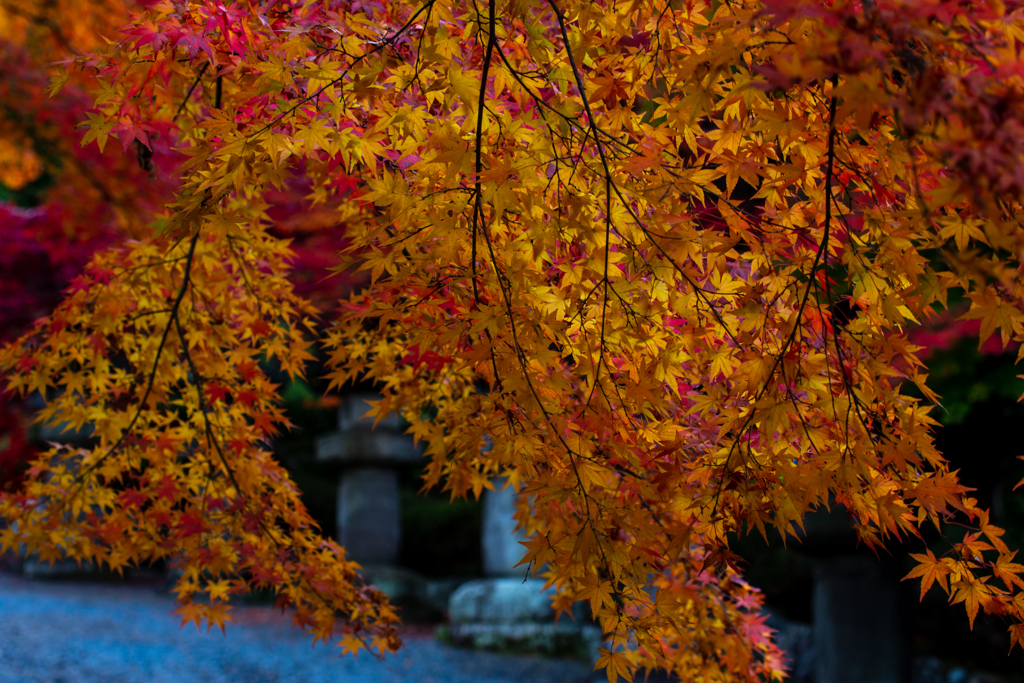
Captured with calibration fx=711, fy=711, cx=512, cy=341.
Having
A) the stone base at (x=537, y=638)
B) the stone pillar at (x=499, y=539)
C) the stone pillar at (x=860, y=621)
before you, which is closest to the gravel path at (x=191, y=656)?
the stone base at (x=537, y=638)

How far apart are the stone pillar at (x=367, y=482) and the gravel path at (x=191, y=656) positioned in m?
0.98

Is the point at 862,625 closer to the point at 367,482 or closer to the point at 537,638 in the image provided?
the point at 537,638

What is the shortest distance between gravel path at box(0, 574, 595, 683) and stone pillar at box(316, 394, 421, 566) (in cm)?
98

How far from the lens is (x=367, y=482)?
7.56 metres

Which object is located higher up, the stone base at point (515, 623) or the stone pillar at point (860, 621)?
the stone pillar at point (860, 621)

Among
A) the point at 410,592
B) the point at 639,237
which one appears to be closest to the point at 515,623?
the point at 410,592

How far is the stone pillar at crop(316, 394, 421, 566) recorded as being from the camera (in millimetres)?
7410

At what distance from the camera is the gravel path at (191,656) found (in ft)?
17.4

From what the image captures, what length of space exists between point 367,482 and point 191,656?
2296mm

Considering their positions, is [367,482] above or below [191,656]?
above

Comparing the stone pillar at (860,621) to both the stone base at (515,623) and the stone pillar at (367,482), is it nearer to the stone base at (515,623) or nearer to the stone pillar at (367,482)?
the stone base at (515,623)

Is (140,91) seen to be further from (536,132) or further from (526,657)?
(526,657)

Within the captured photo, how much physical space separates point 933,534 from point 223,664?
19.1 ft

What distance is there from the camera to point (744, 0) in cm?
156
